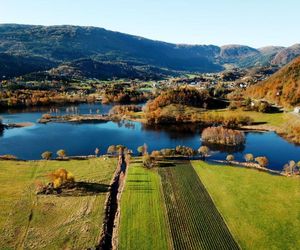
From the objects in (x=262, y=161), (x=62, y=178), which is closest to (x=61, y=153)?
(x=62, y=178)

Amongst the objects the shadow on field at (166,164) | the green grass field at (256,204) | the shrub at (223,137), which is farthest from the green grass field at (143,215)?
the shrub at (223,137)

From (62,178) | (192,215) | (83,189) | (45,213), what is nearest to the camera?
(45,213)

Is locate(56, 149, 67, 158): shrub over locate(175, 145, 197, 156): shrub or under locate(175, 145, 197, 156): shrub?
under

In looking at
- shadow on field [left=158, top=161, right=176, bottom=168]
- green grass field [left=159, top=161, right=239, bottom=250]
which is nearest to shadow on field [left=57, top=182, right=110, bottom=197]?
green grass field [left=159, top=161, right=239, bottom=250]

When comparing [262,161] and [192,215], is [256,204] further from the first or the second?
[262,161]

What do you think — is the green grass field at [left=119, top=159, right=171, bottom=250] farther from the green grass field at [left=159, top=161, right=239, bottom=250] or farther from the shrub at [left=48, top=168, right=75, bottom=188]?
the shrub at [left=48, top=168, right=75, bottom=188]

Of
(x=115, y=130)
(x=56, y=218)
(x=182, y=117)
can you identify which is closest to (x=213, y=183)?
(x=56, y=218)

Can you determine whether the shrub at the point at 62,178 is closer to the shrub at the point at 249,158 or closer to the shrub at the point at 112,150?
the shrub at the point at 112,150

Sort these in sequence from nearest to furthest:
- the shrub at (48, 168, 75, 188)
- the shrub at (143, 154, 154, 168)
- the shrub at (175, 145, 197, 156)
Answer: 1. the shrub at (48, 168, 75, 188)
2. the shrub at (143, 154, 154, 168)
3. the shrub at (175, 145, 197, 156)
